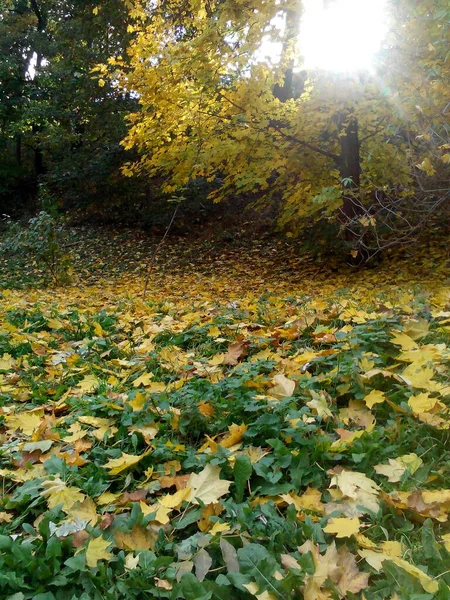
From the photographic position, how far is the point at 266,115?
689 centimetres

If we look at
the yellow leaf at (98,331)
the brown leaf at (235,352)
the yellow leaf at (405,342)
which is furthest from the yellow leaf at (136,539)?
the yellow leaf at (98,331)

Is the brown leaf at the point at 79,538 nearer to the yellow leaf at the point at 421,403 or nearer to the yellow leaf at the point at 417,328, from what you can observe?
the yellow leaf at the point at 421,403

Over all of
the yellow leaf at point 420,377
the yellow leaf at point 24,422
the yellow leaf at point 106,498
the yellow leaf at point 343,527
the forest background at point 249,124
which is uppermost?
the forest background at point 249,124

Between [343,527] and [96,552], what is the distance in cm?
71

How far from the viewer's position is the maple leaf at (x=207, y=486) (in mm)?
1602

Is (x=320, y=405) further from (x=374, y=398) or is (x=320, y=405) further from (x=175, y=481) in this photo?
(x=175, y=481)

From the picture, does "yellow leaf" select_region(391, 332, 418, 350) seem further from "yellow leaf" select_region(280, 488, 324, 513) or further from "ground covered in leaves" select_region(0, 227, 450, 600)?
"yellow leaf" select_region(280, 488, 324, 513)

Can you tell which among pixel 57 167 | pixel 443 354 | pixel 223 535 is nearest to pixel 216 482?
pixel 223 535

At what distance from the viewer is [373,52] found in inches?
213

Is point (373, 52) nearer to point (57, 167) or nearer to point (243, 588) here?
point (243, 588)

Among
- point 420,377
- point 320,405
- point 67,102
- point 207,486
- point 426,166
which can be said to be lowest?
point 207,486

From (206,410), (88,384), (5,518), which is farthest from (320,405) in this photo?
(88,384)

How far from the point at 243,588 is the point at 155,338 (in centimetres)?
233

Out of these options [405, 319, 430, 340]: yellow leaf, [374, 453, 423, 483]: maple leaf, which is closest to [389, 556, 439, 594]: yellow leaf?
[374, 453, 423, 483]: maple leaf
